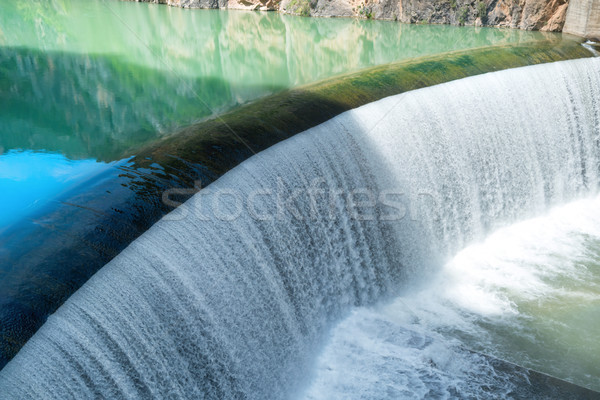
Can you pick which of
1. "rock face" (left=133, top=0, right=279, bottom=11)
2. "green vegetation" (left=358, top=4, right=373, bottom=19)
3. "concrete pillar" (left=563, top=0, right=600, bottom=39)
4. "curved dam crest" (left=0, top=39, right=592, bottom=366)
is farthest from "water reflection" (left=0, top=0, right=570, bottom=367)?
"rock face" (left=133, top=0, right=279, bottom=11)

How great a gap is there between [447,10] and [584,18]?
3.92m

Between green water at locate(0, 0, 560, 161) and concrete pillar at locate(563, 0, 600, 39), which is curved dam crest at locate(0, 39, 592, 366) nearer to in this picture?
green water at locate(0, 0, 560, 161)

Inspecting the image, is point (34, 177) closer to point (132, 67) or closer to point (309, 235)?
point (309, 235)

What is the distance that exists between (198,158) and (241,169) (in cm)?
31

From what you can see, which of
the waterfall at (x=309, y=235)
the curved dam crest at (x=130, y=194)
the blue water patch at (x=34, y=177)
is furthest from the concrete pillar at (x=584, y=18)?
the blue water patch at (x=34, y=177)

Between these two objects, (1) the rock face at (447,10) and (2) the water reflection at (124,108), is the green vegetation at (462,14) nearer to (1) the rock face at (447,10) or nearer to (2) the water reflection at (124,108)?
(1) the rock face at (447,10)

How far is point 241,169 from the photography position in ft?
13.7

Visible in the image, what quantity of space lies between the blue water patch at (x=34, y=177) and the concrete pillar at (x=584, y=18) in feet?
30.3

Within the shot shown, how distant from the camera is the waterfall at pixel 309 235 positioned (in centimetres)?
288

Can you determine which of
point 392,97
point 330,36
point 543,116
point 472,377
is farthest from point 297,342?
point 330,36

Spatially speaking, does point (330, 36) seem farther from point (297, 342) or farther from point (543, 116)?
point (297, 342)

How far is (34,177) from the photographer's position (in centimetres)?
458

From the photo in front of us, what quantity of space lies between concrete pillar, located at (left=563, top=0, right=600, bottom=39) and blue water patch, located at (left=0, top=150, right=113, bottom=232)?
363 inches

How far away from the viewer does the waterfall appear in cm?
288
